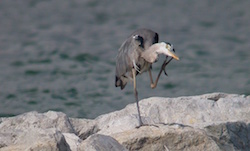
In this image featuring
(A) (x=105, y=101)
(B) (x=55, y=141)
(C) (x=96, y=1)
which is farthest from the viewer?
(C) (x=96, y=1)

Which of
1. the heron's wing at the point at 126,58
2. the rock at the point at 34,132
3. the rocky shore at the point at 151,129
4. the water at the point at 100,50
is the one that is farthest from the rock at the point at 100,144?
the water at the point at 100,50

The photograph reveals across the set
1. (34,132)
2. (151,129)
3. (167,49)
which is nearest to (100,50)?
(167,49)

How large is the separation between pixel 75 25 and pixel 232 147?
33.2 ft

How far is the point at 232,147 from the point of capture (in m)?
7.23

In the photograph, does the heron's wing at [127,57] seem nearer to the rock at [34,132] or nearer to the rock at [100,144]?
the rock at [34,132]

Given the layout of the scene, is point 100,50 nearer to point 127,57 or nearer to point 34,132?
point 127,57

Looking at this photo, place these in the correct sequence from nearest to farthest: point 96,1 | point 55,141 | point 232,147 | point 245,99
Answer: point 55,141 < point 232,147 < point 245,99 < point 96,1

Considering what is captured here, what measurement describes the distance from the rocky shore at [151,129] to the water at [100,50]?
3.99 metres

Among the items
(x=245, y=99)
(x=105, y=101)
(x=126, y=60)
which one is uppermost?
(x=126, y=60)

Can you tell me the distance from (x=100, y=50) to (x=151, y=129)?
346 inches

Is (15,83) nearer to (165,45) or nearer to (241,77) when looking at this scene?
(241,77)

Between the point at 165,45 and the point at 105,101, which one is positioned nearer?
the point at 165,45

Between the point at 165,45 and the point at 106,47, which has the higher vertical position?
the point at 165,45

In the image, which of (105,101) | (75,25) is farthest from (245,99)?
(75,25)
